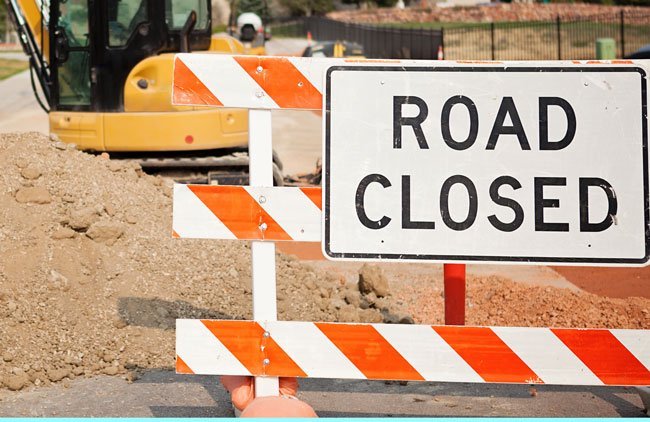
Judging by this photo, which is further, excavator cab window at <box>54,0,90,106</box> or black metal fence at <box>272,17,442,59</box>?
black metal fence at <box>272,17,442,59</box>

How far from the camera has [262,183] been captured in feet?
15.5

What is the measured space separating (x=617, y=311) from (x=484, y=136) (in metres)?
3.92

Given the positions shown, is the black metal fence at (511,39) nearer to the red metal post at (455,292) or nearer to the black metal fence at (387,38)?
the black metal fence at (387,38)

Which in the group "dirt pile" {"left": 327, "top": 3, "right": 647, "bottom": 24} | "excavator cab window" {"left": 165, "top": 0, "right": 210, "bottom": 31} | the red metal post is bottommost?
the red metal post

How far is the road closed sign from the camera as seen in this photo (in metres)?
4.59

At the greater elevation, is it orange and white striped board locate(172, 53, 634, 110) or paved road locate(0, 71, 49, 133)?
paved road locate(0, 71, 49, 133)

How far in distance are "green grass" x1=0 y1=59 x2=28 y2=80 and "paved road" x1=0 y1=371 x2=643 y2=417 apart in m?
37.8

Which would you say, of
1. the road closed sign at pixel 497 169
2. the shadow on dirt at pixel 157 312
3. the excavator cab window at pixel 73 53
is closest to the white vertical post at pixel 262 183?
the road closed sign at pixel 497 169

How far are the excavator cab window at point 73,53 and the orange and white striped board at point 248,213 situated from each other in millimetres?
8917

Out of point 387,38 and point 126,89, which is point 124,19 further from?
point 387,38

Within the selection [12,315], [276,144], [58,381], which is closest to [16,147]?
[12,315]

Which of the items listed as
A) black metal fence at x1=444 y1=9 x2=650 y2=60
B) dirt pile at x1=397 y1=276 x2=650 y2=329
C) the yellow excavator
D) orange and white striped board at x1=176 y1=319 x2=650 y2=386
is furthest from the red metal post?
black metal fence at x1=444 y1=9 x2=650 y2=60

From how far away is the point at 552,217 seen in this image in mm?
4582

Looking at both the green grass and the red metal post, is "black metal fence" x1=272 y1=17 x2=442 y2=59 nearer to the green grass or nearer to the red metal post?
the green grass
